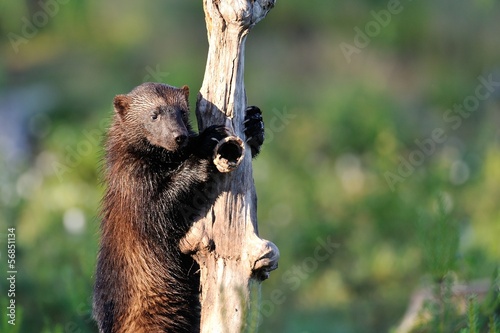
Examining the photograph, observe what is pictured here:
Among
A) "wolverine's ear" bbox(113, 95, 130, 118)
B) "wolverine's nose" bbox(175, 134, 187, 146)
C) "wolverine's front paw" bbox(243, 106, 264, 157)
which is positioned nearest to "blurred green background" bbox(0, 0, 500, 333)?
"wolverine's ear" bbox(113, 95, 130, 118)

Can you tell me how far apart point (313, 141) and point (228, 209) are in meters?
7.89

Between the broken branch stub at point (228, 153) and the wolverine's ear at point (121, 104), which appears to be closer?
the broken branch stub at point (228, 153)

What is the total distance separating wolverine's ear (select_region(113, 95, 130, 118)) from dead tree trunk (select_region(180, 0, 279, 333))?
0.59 metres

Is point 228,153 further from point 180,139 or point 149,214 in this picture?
point 149,214

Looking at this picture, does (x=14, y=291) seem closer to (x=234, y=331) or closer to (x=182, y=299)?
(x=182, y=299)

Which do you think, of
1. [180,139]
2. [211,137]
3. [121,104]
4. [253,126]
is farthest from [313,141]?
[211,137]

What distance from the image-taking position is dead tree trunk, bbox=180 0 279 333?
4004mm

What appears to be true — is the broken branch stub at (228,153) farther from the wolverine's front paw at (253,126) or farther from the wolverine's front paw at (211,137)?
the wolverine's front paw at (253,126)

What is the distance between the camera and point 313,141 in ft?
39.0

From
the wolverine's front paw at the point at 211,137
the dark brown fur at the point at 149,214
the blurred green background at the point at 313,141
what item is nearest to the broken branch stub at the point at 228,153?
the wolverine's front paw at the point at 211,137

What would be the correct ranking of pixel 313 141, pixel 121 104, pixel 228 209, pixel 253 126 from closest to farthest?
pixel 228 209 < pixel 253 126 < pixel 121 104 < pixel 313 141

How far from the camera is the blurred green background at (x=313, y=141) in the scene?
25.4 ft

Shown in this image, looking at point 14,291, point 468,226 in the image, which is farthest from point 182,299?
point 468,226

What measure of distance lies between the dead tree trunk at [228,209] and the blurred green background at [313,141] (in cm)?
97
